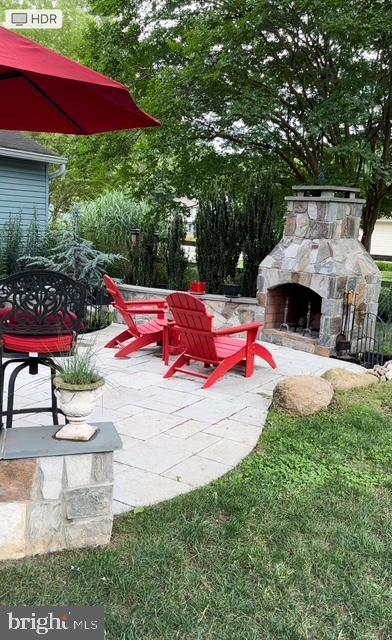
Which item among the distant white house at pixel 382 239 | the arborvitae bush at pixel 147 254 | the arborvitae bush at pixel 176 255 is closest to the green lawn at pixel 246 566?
the arborvitae bush at pixel 176 255

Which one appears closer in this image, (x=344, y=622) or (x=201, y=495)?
(x=344, y=622)

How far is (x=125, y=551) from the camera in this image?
2.39m

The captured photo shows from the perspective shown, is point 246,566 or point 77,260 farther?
point 77,260

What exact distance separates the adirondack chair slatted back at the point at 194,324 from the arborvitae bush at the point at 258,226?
3.27 metres

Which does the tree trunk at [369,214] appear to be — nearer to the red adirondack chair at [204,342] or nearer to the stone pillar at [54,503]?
the red adirondack chair at [204,342]

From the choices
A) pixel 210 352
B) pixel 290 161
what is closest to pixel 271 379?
pixel 210 352

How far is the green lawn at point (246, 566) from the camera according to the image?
1.99 m

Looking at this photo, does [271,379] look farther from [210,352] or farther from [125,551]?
[125,551]

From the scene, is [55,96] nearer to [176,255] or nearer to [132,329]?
[132,329]

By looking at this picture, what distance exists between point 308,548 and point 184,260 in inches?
275

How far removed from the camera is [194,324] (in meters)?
5.15

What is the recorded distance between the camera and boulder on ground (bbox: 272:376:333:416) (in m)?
4.35

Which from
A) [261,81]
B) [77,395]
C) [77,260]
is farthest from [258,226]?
[77,395]

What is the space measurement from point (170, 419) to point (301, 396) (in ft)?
3.35
